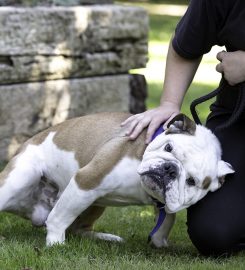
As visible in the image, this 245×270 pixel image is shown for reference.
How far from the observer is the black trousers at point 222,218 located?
4.11 m

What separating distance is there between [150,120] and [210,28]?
0.60m

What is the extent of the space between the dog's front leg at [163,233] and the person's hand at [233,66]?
0.84 metres

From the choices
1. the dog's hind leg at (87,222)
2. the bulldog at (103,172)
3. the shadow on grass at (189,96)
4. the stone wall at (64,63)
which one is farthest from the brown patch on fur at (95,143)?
the shadow on grass at (189,96)

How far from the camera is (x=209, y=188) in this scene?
4.07m

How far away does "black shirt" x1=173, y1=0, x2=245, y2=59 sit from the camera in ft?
13.6

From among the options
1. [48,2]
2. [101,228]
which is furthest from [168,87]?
[48,2]

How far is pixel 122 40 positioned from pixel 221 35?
2.65 metres

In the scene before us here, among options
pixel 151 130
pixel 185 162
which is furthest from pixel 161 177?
pixel 151 130

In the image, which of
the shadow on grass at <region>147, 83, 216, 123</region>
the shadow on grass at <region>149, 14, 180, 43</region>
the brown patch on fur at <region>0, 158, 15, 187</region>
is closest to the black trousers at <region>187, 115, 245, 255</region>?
the brown patch on fur at <region>0, 158, 15, 187</region>

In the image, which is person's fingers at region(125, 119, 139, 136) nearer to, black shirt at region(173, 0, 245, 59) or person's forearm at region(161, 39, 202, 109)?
person's forearm at region(161, 39, 202, 109)

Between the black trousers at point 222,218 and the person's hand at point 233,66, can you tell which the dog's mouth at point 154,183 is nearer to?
the black trousers at point 222,218

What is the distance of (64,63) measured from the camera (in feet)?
21.1

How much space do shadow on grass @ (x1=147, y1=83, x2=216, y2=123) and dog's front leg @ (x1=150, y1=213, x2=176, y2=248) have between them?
13.7 ft

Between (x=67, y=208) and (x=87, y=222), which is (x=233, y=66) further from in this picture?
(x=87, y=222)
